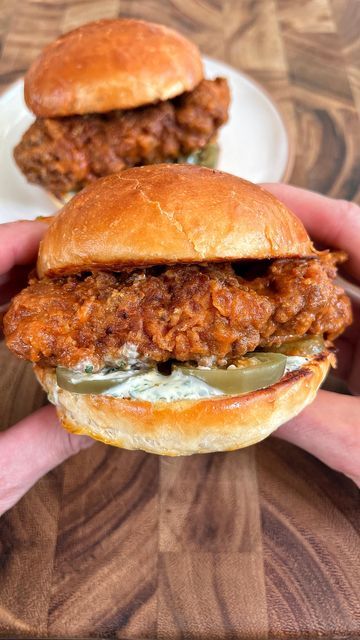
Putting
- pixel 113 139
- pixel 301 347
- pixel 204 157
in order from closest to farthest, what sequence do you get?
1. pixel 301 347
2. pixel 113 139
3. pixel 204 157

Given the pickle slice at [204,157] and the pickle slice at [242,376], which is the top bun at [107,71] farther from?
the pickle slice at [242,376]

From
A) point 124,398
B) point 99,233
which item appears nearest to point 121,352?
point 124,398

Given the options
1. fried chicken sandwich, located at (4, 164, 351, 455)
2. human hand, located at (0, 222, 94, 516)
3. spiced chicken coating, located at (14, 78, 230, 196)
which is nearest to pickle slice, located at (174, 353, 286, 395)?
fried chicken sandwich, located at (4, 164, 351, 455)

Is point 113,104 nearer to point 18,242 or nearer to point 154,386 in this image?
point 18,242

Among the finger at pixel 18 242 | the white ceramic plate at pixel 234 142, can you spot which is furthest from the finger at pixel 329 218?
the finger at pixel 18 242

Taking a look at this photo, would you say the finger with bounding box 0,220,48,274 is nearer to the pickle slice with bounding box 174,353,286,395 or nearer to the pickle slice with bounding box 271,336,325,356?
the pickle slice with bounding box 174,353,286,395

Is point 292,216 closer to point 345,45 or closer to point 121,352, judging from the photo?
point 121,352

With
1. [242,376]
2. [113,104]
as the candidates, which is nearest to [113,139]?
[113,104]
